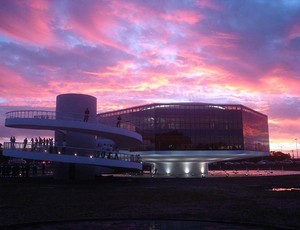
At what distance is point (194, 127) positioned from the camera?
6869 centimetres

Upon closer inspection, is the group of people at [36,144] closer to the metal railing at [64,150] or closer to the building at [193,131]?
the metal railing at [64,150]

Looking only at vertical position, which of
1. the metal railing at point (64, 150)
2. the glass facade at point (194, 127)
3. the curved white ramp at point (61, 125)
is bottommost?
the metal railing at point (64, 150)

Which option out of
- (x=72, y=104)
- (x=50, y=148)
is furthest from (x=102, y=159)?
(x=72, y=104)

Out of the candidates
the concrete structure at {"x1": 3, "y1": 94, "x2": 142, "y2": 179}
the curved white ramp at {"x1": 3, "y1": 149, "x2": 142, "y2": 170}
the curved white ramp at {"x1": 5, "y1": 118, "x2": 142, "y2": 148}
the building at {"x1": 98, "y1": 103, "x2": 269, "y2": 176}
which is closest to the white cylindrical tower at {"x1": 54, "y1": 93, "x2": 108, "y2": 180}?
the concrete structure at {"x1": 3, "y1": 94, "x2": 142, "y2": 179}

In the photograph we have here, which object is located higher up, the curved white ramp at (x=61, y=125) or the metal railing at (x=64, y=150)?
the curved white ramp at (x=61, y=125)

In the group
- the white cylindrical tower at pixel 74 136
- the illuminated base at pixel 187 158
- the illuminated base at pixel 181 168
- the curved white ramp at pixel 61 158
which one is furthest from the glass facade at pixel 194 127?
the curved white ramp at pixel 61 158

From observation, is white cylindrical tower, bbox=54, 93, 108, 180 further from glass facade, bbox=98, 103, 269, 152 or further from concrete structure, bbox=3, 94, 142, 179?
glass facade, bbox=98, 103, 269, 152

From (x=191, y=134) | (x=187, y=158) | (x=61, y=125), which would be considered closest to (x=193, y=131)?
(x=191, y=134)

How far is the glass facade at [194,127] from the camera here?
67.9m

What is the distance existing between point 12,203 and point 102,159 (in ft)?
59.1

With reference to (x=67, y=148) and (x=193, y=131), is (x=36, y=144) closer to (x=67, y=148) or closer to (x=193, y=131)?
Answer: (x=67, y=148)

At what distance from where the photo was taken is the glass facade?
2675 inches

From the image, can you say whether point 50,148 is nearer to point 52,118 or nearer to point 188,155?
point 52,118

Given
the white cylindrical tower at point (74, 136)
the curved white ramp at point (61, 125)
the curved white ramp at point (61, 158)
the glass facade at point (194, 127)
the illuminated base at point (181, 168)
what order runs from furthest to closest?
the illuminated base at point (181, 168) → the glass facade at point (194, 127) → the white cylindrical tower at point (74, 136) → the curved white ramp at point (61, 125) → the curved white ramp at point (61, 158)
